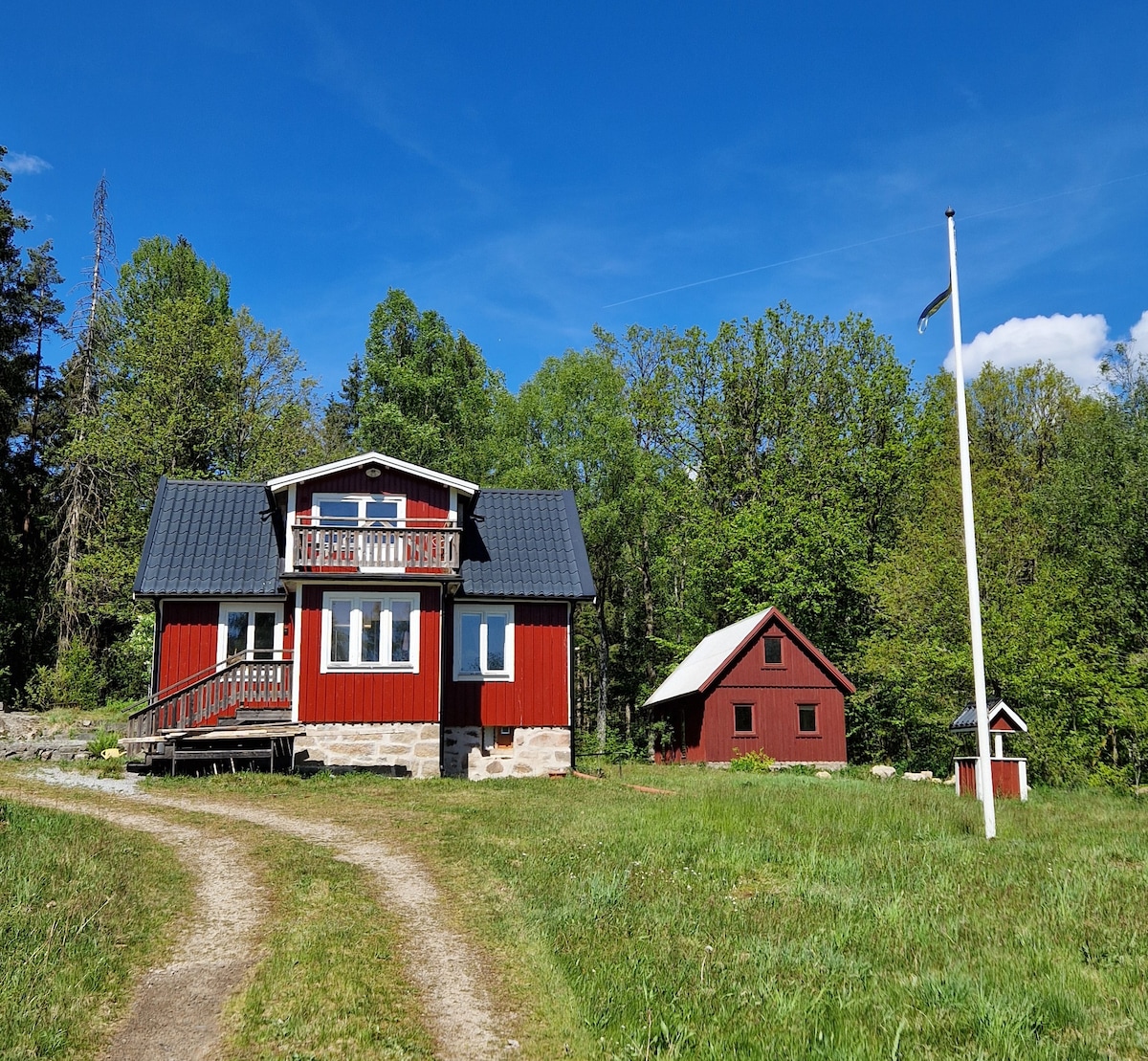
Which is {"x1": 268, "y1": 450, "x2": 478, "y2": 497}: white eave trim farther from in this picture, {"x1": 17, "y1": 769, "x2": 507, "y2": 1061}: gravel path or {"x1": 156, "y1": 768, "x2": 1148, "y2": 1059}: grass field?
{"x1": 17, "y1": 769, "x2": 507, "y2": 1061}: gravel path

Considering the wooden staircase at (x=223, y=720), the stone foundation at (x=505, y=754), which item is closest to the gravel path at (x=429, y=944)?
the wooden staircase at (x=223, y=720)

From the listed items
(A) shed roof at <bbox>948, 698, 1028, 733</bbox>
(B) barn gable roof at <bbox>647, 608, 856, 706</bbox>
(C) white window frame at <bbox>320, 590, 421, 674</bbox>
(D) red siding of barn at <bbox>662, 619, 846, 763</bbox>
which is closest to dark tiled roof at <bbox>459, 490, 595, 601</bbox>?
(C) white window frame at <bbox>320, 590, 421, 674</bbox>

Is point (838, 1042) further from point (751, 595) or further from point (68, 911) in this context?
point (751, 595)

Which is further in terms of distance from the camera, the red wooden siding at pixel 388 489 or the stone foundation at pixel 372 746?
the red wooden siding at pixel 388 489

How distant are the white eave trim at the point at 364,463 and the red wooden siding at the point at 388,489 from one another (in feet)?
0.76

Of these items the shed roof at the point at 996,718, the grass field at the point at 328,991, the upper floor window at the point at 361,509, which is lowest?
the grass field at the point at 328,991

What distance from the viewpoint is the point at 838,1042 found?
674 centimetres

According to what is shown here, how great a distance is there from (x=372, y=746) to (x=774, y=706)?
17.7 meters

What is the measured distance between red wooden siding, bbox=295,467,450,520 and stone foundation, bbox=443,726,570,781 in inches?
230

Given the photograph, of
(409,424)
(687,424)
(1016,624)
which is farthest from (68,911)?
(687,424)

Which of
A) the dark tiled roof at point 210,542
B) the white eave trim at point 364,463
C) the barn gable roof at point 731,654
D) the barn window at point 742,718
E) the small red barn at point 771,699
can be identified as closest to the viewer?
the white eave trim at point 364,463

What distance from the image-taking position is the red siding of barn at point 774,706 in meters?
36.3

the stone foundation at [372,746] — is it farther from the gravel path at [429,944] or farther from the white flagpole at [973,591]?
the white flagpole at [973,591]

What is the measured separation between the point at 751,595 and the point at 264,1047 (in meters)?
37.9
